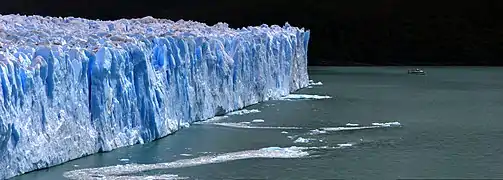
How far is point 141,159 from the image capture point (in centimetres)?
675

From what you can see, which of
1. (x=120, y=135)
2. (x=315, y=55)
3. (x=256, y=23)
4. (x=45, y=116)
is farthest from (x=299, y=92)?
(x=256, y=23)

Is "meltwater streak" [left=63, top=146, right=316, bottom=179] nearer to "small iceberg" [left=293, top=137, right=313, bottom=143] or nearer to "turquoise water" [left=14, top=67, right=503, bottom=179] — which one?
"turquoise water" [left=14, top=67, right=503, bottom=179]

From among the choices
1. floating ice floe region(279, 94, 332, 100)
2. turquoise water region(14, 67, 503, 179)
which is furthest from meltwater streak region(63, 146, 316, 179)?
floating ice floe region(279, 94, 332, 100)

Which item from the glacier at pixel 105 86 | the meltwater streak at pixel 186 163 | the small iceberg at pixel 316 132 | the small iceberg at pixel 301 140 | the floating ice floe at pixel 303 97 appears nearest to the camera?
the glacier at pixel 105 86

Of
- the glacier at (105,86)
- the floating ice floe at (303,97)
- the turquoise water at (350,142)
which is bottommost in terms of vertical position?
the turquoise water at (350,142)

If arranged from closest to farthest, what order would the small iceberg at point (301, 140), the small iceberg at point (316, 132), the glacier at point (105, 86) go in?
the glacier at point (105, 86) < the small iceberg at point (301, 140) < the small iceberg at point (316, 132)

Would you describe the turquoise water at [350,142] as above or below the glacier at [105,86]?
below

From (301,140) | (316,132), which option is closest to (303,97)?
(316,132)

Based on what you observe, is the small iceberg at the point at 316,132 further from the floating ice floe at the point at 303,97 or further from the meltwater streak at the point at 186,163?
the floating ice floe at the point at 303,97

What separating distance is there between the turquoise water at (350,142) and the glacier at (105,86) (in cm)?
18

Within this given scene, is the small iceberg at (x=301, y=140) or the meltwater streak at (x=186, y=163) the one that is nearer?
the meltwater streak at (x=186, y=163)

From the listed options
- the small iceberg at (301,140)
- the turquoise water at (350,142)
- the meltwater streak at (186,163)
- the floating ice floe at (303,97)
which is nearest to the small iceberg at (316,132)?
the turquoise water at (350,142)

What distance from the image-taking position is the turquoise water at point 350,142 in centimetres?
642

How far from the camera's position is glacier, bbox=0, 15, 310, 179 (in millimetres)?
5770
